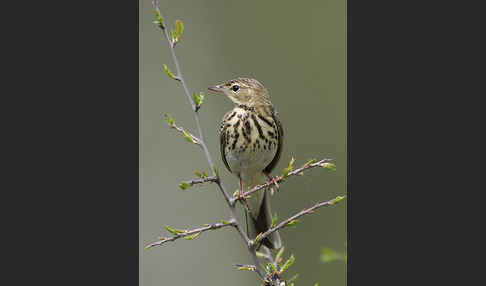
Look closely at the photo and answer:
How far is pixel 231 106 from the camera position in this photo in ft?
11.4

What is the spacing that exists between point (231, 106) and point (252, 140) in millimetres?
235

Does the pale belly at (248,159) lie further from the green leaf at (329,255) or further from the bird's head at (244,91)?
the green leaf at (329,255)

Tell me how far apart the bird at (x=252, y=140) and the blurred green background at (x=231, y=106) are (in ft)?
0.20

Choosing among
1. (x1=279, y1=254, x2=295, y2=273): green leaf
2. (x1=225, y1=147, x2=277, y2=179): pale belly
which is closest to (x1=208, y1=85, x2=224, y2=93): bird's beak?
(x1=225, y1=147, x2=277, y2=179): pale belly

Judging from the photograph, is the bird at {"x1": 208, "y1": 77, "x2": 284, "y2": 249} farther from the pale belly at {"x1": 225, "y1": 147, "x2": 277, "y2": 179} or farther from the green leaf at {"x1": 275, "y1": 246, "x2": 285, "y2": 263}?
the green leaf at {"x1": 275, "y1": 246, "x2": 285, "y2": 263}

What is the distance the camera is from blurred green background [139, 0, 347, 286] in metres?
3.35

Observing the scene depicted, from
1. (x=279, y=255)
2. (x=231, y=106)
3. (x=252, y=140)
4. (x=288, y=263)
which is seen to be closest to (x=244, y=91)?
(x=231, y=106)

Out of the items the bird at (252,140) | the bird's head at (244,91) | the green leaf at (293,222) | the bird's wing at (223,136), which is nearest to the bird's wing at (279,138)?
the bird at (252,140)

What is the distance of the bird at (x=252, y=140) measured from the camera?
11.1 ft

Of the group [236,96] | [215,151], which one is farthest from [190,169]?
[236,96]

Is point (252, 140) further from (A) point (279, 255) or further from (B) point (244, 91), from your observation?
(A) point (279, 255)

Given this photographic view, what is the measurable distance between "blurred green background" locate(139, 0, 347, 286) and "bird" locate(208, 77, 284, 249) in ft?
0.20

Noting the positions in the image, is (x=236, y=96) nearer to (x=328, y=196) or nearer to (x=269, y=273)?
(x=328, y=196)

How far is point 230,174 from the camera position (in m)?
3.55
